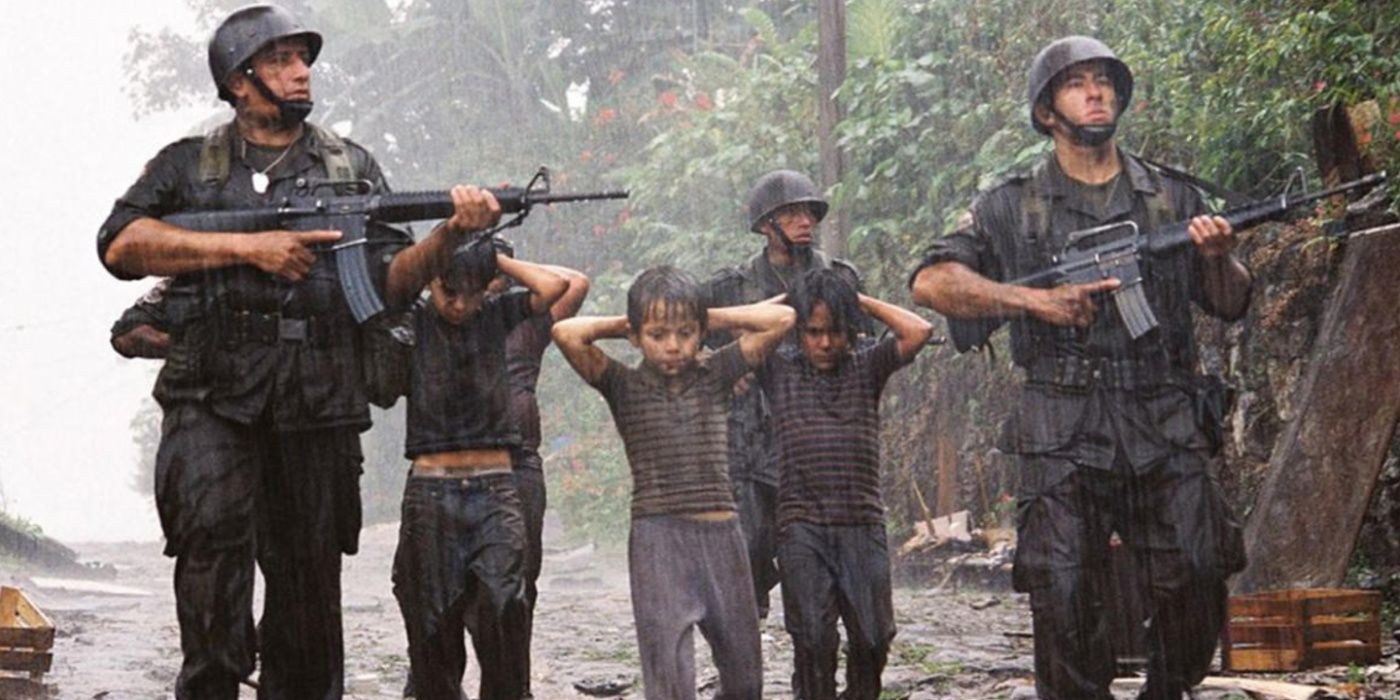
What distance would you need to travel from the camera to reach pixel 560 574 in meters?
20.8

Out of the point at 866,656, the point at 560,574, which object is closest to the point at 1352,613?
the point at 866,656

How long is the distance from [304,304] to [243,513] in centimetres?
67

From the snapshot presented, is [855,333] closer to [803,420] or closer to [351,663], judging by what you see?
[803,420]

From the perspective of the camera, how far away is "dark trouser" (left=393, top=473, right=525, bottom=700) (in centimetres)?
698

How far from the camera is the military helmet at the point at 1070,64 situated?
21.5ft

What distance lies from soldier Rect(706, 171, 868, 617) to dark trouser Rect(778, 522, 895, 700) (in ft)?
7.33

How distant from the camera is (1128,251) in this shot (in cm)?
631

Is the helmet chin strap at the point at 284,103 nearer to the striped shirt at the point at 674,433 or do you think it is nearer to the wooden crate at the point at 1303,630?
the striped shirt at the point at 674,433

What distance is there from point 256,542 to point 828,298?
8.35 ft

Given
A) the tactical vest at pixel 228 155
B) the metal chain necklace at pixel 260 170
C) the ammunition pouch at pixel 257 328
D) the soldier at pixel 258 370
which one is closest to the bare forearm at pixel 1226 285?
the soldier at pixel 258 370

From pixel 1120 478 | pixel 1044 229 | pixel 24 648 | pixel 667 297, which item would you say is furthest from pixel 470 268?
pixel 24 648

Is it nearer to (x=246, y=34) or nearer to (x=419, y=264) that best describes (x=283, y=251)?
(x=419, y=264)

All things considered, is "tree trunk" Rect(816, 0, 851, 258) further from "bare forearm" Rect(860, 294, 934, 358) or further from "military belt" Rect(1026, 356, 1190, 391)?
"military belt" Rect(1026, 356, 1190, 391)

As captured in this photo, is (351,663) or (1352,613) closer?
(1352,613)
